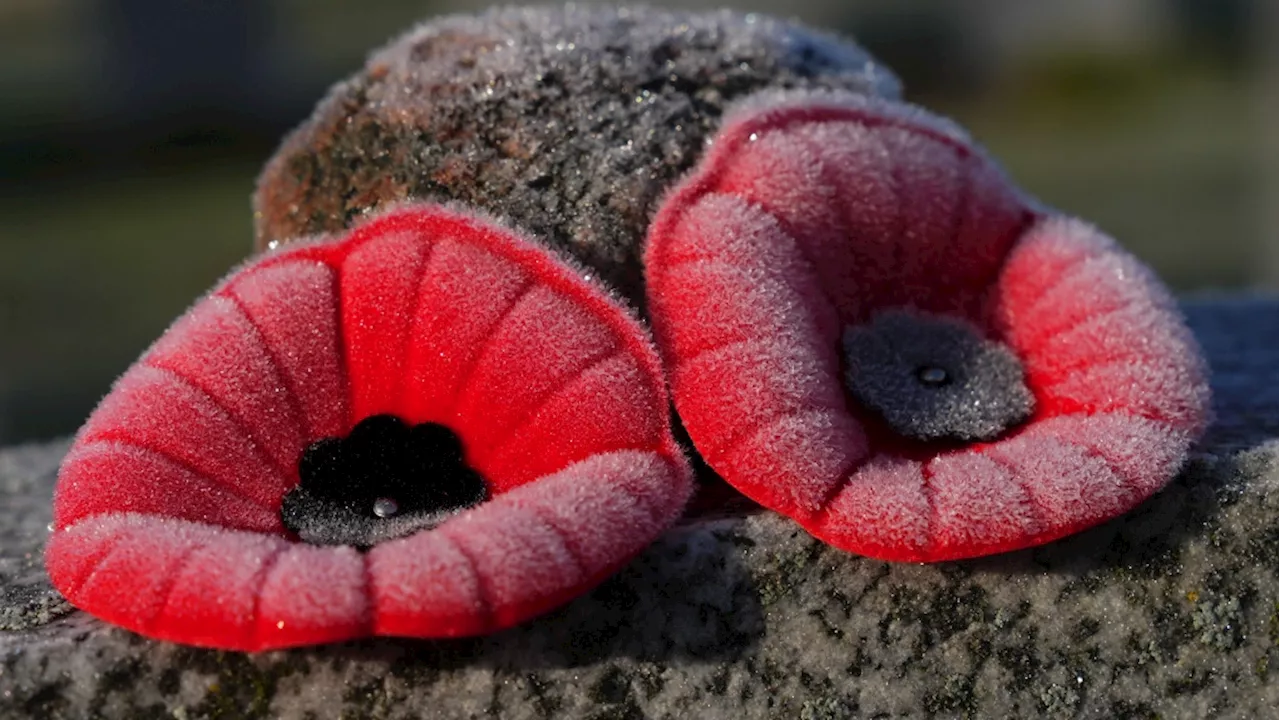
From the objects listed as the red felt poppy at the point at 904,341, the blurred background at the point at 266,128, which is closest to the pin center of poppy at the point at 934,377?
the red felt poppy at the point at 904,341

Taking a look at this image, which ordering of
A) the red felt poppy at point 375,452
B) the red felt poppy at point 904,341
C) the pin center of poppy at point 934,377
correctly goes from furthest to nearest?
the pin center of poppy at point 934,377, the red felt poppy at point 904,341, the red felt poppy at point 375,452

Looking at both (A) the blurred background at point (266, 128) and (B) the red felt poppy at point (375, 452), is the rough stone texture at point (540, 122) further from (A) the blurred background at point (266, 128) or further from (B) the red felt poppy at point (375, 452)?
(A) the blurred background at point (266, 128)

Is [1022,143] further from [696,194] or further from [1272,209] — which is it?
[696,194]

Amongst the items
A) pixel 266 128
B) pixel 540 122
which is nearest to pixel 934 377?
pixel 540 122

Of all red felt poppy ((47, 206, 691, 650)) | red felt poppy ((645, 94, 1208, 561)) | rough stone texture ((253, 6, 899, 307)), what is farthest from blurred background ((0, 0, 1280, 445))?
red felt poppy ((645, 94, 1208, 561))

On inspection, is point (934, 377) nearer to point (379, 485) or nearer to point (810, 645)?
point (810, 645)

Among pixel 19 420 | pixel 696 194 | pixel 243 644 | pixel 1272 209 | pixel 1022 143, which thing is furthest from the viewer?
pixel 1022 143

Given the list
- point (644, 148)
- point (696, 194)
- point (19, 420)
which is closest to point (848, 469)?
point (696, 194)
